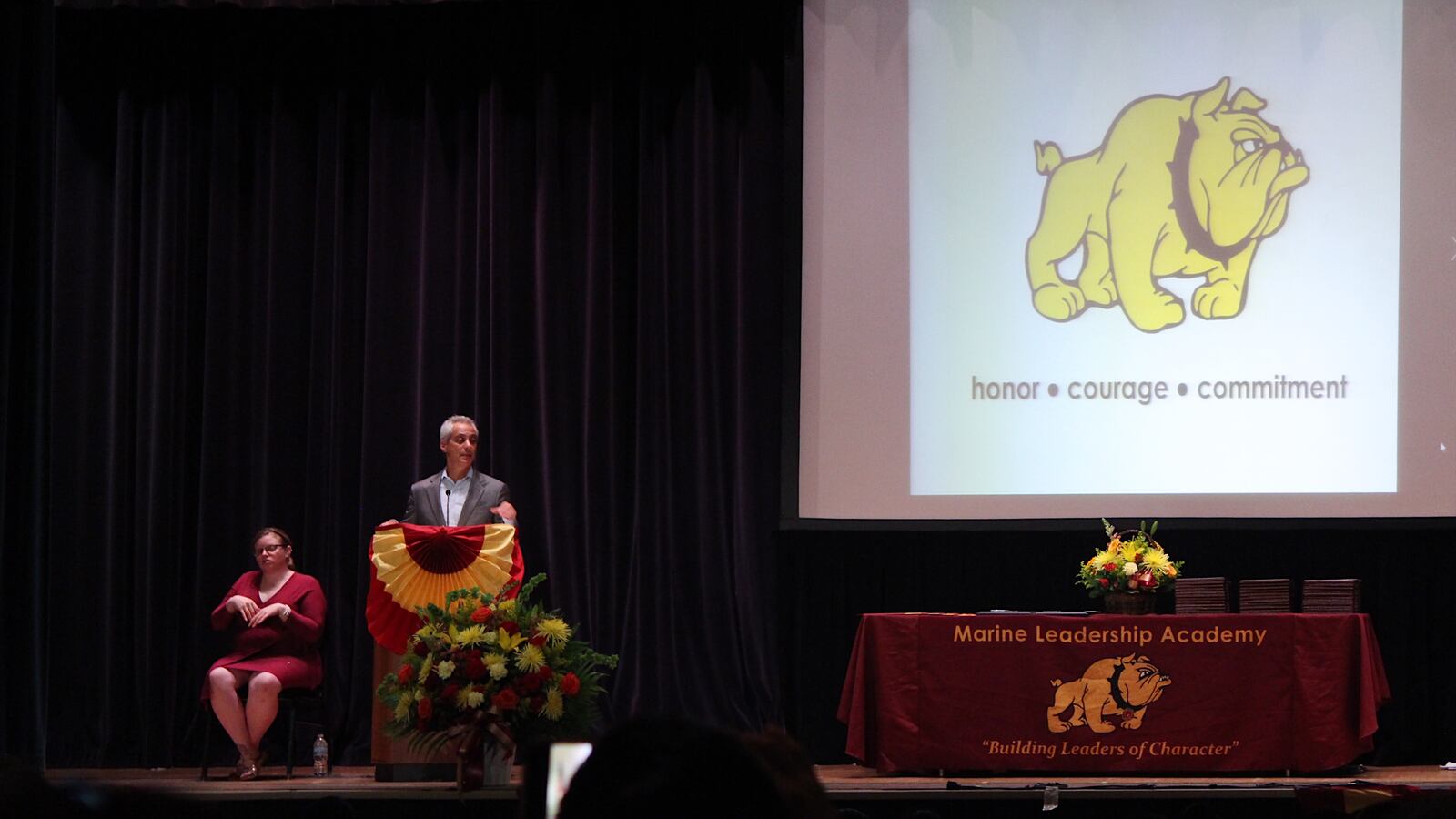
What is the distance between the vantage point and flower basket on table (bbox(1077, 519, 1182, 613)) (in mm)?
5910

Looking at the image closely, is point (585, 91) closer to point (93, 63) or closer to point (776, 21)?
point (776, 21)

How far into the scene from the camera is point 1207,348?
21.6ft

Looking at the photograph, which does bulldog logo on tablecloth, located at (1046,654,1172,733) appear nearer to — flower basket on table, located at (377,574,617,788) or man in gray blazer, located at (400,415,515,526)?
flower basket on table, located at (377,574,617,788)

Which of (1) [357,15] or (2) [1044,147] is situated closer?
(2) [1044,147]

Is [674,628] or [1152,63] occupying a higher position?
[1152,63]

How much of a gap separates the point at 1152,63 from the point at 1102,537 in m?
2.05

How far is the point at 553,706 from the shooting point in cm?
536

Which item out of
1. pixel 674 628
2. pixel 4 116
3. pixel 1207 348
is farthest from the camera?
pixel 674 628

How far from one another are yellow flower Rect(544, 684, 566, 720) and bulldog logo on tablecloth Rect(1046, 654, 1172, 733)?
6.07 ft

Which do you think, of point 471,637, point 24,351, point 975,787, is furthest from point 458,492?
point 975,787

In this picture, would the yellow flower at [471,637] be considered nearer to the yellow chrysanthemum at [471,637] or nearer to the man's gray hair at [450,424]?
the yellow chrysanthemum at [471,637]

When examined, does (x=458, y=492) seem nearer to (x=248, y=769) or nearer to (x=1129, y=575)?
Answer: (x=248, y=769)

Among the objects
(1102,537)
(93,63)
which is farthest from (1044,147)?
(93,63)

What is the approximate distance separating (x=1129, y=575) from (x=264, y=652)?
3453 millimetres
